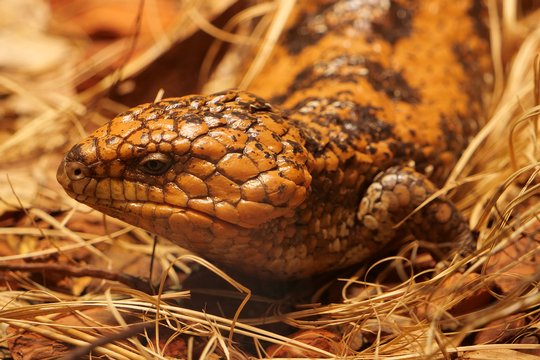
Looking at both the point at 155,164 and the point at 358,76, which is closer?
the point at 155,164

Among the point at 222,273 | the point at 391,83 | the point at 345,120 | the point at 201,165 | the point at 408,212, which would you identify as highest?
the point at 391,83

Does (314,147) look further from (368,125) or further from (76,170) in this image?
(76,170)

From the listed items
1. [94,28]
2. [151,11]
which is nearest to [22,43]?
[94,28]

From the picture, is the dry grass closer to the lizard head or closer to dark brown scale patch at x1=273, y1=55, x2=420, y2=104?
the lizard head

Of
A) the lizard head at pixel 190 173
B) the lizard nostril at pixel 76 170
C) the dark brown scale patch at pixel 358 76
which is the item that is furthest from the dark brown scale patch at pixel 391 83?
the lizard nostril at pixel 76 170

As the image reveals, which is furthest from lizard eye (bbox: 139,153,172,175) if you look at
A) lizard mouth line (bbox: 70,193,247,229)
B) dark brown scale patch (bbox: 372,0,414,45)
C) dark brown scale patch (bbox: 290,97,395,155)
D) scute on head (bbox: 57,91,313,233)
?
dark brown scale patch (bbox: 372,0,414,45)

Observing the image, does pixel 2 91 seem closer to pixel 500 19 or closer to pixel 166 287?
pixel 166 287

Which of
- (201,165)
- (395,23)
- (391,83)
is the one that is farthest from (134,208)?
(395,23)
